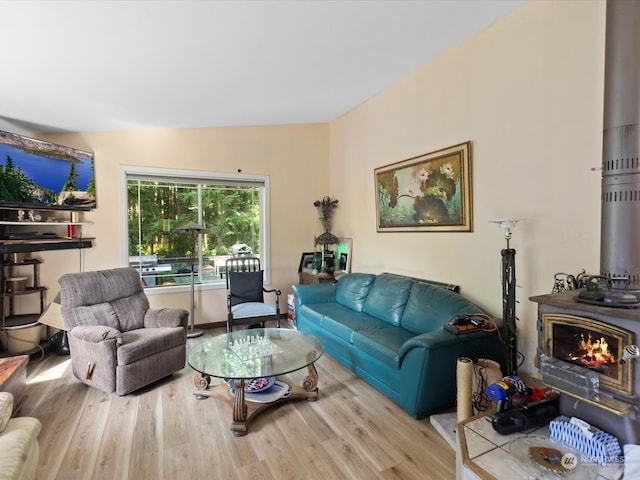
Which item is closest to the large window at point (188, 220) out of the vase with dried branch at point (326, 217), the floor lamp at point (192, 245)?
the floor lamp at point (192, 245)

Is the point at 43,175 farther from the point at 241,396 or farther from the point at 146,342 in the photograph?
the point at 241,396

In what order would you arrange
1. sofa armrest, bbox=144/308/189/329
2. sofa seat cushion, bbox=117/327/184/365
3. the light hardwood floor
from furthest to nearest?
sofa armrest, bbox=144/308/189/329 → sofa seat cushion, bbox=117/327/184/365 → the light hardwood floor

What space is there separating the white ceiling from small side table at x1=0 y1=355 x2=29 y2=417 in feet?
7.24

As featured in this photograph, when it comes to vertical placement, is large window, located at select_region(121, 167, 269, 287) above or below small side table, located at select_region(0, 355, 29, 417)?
above

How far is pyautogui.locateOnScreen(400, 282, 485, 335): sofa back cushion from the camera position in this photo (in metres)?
2.79

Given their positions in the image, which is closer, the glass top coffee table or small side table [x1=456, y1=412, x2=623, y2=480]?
small side table [x1=456, y1=412, x2=623, y2=480]

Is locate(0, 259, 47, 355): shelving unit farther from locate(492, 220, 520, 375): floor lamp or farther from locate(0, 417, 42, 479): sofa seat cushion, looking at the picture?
locate(492, 220, 520, 375): floor lamp

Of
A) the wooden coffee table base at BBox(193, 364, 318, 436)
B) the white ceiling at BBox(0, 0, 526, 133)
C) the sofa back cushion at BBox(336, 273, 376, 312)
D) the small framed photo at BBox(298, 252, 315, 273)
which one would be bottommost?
the wooden coffee table base at BBox(193, 364, 318, 436)

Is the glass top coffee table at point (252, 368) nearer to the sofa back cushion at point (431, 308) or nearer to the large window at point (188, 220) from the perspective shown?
the sofa back cushion at point (431, 308)

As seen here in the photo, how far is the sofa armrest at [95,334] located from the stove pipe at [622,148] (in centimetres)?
343

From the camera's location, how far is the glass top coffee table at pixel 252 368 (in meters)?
2.38

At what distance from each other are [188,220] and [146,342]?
2236 millimetres

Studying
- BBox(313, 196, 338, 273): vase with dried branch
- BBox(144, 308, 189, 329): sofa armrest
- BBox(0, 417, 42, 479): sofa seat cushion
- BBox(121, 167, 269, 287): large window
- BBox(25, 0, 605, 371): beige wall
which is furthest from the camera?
BBox(313, 196, 338, 273): vase with dried branch

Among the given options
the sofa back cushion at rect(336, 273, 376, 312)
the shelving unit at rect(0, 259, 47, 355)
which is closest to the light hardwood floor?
the shelving unit at rect(0, 259, 47, 355)
